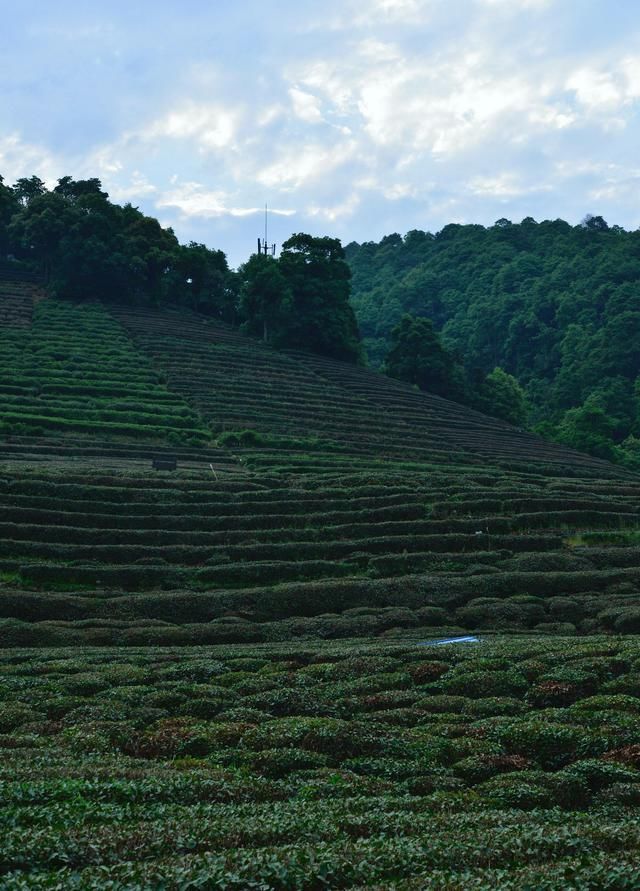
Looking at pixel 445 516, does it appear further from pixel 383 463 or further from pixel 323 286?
pixel 323 286

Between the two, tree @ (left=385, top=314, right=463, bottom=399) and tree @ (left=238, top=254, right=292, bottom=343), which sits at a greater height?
tree @ (left=238, top=254, right=292, bottom=343)

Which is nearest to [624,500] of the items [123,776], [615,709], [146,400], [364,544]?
[364,544]

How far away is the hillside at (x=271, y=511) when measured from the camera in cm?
4091

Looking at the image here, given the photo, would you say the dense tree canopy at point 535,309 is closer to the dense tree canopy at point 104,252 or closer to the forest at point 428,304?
the forest at point 428,304

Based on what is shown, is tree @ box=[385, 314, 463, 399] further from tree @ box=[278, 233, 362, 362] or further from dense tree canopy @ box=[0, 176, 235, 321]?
dense tree canopy @ box=[0, 176, 235, 321]

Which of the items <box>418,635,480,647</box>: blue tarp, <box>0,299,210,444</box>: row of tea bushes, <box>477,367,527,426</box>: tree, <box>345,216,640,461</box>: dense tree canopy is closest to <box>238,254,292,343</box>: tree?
<box>0,299,210,444</box>: row of tea bushes

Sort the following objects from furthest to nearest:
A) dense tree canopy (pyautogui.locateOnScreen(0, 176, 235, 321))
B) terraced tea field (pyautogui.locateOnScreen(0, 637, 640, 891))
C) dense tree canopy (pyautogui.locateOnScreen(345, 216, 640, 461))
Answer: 1. dense tree canopy (pyautogui.locateOnScreen(345, 216, 640, 461))
2. dense tree canopy (pyautogui.locateOnScreen(0, 176, 235, 321))
3. terraced tea field (pyautogui.locateOnScreen(0, 637, 640, 891))

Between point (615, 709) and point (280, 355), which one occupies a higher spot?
point (280, 355)

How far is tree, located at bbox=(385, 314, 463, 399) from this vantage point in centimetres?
10612

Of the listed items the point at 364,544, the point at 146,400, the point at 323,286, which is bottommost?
the point at 364,544

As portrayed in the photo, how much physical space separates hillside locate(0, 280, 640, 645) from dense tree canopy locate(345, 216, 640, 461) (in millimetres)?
28983

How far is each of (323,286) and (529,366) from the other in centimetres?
4391

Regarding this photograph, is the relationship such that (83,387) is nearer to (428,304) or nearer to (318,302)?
(318,302)

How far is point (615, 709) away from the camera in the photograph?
2203 cm
